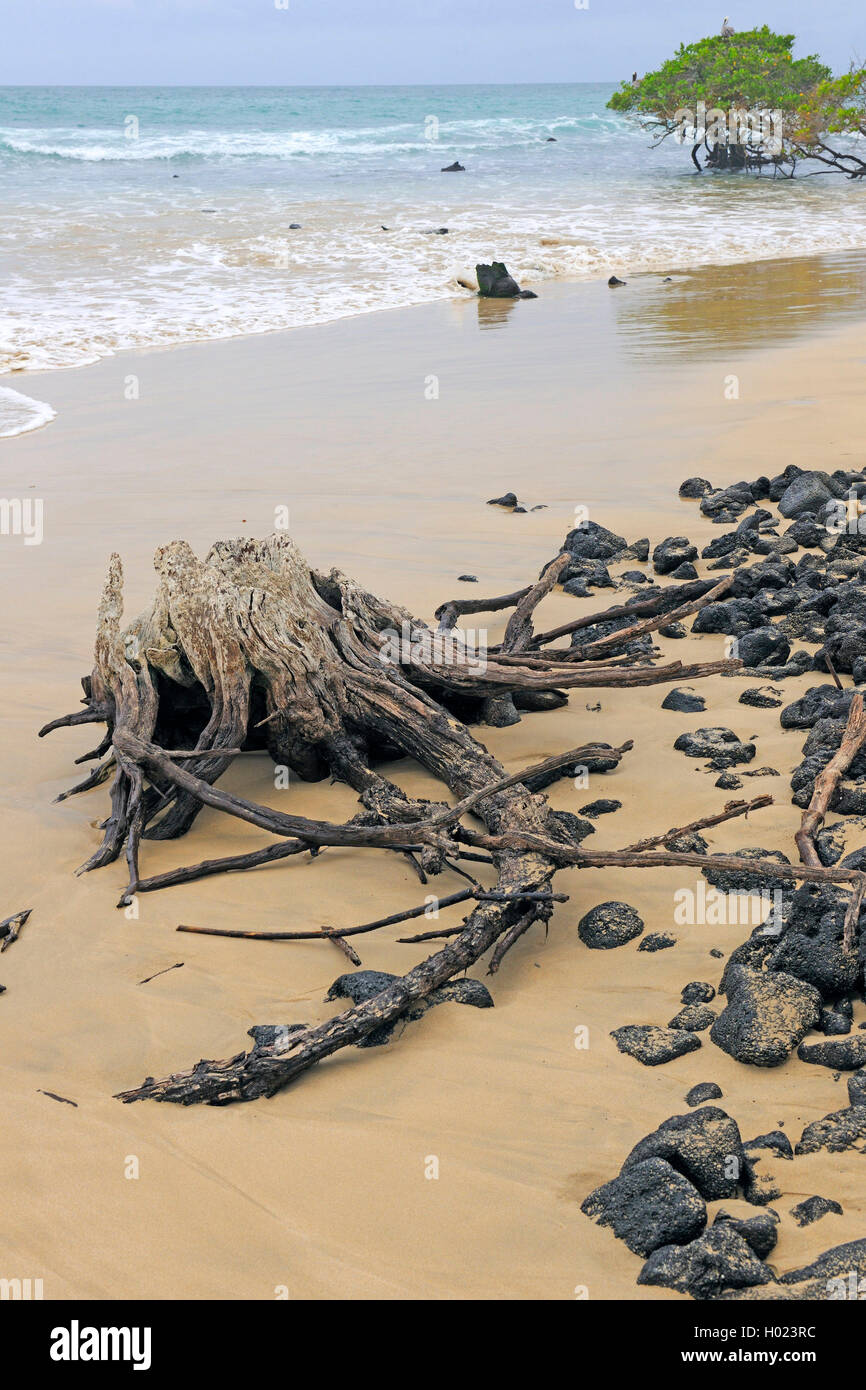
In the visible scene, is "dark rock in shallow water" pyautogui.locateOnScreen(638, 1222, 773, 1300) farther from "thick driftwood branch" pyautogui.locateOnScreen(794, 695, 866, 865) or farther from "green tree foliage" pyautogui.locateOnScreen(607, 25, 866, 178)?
"green tree foliage" pyautogui.locateOnScreen(607, 25, 866, 178)

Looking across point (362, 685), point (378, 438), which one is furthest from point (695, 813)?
point (378, 438)

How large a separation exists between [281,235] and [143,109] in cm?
6196

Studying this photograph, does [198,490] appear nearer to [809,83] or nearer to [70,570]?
[70,570]

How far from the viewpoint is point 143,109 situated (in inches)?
3029

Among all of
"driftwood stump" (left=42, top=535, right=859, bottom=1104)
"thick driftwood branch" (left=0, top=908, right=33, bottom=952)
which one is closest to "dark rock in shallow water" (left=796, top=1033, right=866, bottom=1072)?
"driftwood stump" (left=42, top=535, right=859, bottom=1104)

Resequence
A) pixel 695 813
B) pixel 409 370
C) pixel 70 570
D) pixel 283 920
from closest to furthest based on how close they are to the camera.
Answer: pixel 283 920 < pixel 695 813 < pixel 70 570 < pixel 409 370

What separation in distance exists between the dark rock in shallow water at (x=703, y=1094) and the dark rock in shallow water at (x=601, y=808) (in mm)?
1544

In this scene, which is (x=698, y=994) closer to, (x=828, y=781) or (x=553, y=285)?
(x=828, y=781)

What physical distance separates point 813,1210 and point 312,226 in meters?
26.3

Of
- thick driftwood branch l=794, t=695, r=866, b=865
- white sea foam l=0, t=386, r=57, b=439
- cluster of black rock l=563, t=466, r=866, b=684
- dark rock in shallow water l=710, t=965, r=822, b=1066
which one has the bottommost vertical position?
dark rock in shallow water l=710, t=965, r=822, b=1066

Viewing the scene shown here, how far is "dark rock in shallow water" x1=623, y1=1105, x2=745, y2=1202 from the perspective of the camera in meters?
2.45

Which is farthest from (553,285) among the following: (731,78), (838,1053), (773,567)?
(731,78)

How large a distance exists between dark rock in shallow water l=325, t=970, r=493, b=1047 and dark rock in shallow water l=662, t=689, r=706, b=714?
6.56 feet

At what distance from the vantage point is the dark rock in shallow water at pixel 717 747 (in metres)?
4.43
